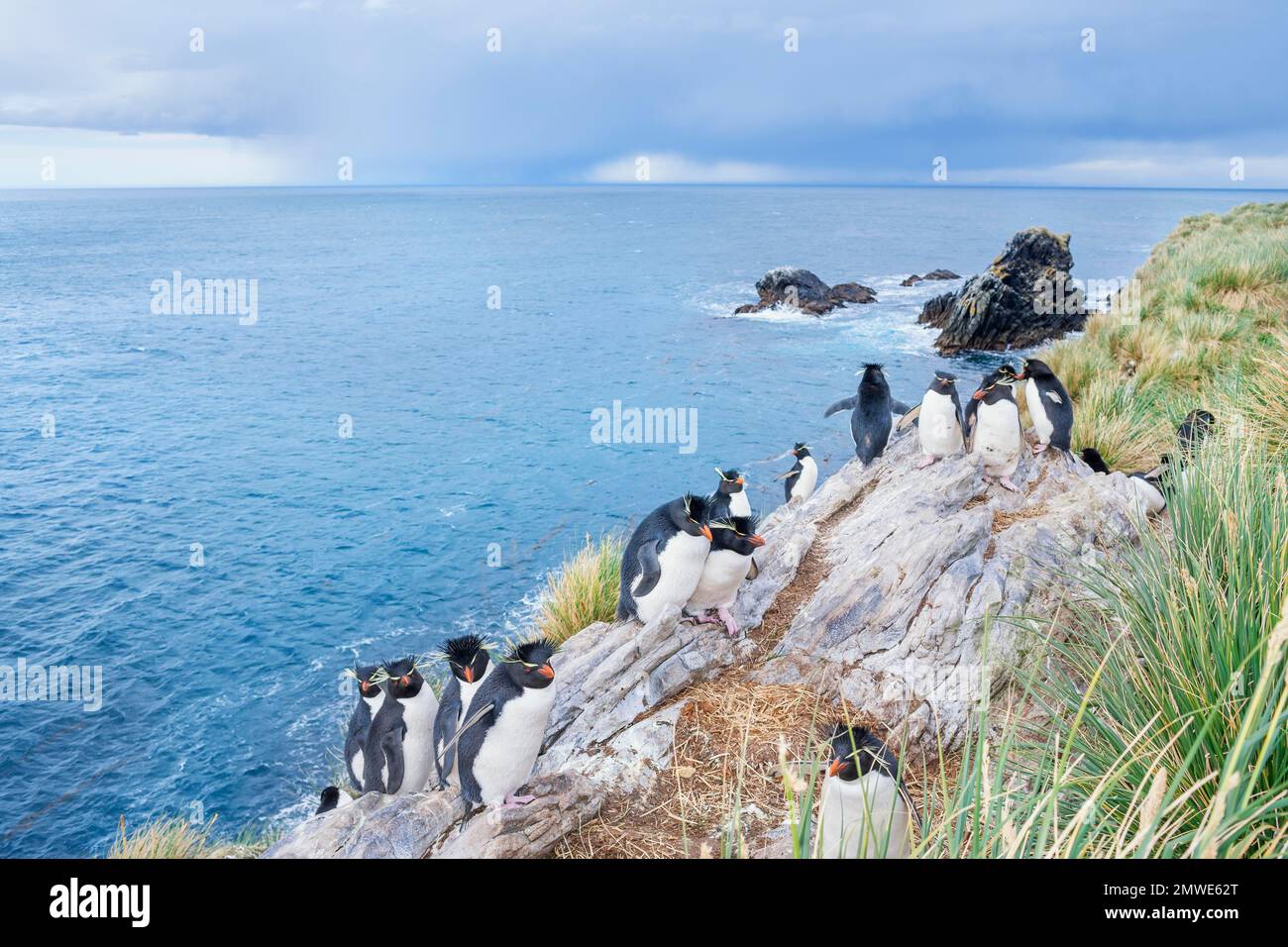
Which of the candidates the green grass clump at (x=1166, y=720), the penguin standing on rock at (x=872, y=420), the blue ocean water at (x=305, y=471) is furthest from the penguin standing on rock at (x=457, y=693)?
the blue ocean water at (x=305, y=471)

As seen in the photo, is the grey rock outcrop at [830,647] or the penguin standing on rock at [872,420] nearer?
the grey rock outcrop at [830,647]

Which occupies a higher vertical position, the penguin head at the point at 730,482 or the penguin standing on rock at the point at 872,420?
the penguin standing on rock at the point at 872,420

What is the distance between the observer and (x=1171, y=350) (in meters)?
16.7

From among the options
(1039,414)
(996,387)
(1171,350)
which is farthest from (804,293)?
(996,387)

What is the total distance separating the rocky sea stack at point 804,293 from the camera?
56.2m

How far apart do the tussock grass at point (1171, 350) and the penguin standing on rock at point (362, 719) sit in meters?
9.47

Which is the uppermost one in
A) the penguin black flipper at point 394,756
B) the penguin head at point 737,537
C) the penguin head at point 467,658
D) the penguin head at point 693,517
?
the penguin head at point 693,517

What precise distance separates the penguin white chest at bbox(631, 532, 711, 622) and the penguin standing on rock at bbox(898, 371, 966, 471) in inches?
157

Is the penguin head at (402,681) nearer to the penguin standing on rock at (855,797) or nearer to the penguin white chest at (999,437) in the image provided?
the penguin standing on rock at (855,797)

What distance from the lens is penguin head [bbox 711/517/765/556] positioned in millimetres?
6523

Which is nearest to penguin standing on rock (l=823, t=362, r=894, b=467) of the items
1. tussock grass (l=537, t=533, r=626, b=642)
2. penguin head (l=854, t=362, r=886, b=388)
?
penguin head (l=854, t=362, r=886, b=388)

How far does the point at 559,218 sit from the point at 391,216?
43.8m

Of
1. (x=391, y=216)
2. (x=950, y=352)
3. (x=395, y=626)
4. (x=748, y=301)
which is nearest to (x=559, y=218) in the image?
(x=391, y=216)

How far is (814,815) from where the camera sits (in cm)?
496
